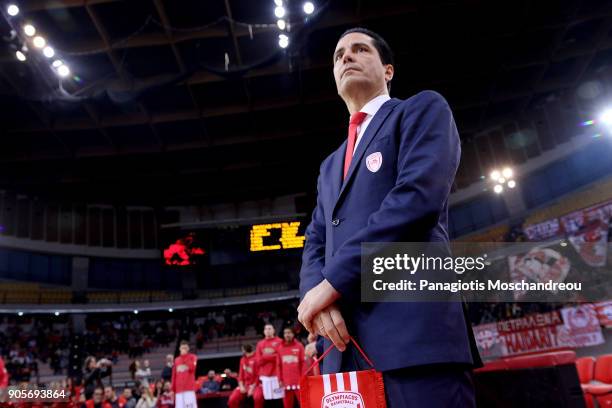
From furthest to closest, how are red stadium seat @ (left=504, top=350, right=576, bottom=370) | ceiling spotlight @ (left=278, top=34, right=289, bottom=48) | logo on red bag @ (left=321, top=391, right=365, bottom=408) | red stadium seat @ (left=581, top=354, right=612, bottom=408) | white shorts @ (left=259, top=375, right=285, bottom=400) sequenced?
ceiling spotlight @ (left=278, top=34, right=289, bottom=48) < white shorts @ (left=259, top=375, right=285, bottom=400) < red stadium seat @ (left=581, top=354, right=612, bottom=408) < red stadium seat @ (left=504, top=350, right=576, bottom=370) < logo on red bag @ (left=321, top=391, right=365, bottom=408)

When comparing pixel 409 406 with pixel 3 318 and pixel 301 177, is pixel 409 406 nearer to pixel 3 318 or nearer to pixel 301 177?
pixel 301 177

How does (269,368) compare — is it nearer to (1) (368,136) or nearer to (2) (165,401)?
(2) (165,401)

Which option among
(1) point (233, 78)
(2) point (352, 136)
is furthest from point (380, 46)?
(1) point (233, 78)

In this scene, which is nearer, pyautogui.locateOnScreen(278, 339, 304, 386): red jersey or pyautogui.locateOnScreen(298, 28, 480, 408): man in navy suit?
pyautogui.locateOnScreen(298, 28, 480, 408): man in navy suit

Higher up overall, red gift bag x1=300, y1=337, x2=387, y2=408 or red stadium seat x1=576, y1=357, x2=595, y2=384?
red gift bag x1=300, y1=337, x2=387, y2=408

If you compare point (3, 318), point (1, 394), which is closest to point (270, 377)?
point (1, 394)

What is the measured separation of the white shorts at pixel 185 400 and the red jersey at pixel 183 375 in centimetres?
9

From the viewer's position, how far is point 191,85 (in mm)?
15938

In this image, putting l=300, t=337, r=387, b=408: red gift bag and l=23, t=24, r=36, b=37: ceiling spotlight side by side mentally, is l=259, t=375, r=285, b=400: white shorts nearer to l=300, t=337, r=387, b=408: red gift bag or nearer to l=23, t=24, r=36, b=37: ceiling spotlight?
l=300, t=337, r=387, b=408: red gift bag

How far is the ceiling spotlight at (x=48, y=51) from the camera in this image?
12297mm

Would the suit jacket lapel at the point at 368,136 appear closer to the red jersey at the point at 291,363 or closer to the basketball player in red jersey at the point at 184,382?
the red jersey at the point at 291,363

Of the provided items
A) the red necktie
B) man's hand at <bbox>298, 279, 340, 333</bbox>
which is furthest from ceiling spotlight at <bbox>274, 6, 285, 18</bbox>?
man's hand at <bbox>298, 279, 340, 333</bbox>

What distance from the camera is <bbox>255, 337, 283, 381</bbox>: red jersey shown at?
9.09 m

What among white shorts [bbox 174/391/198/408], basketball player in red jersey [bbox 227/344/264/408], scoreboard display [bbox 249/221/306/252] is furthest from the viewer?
scoreboard display [bbox 249/221/306/252]
